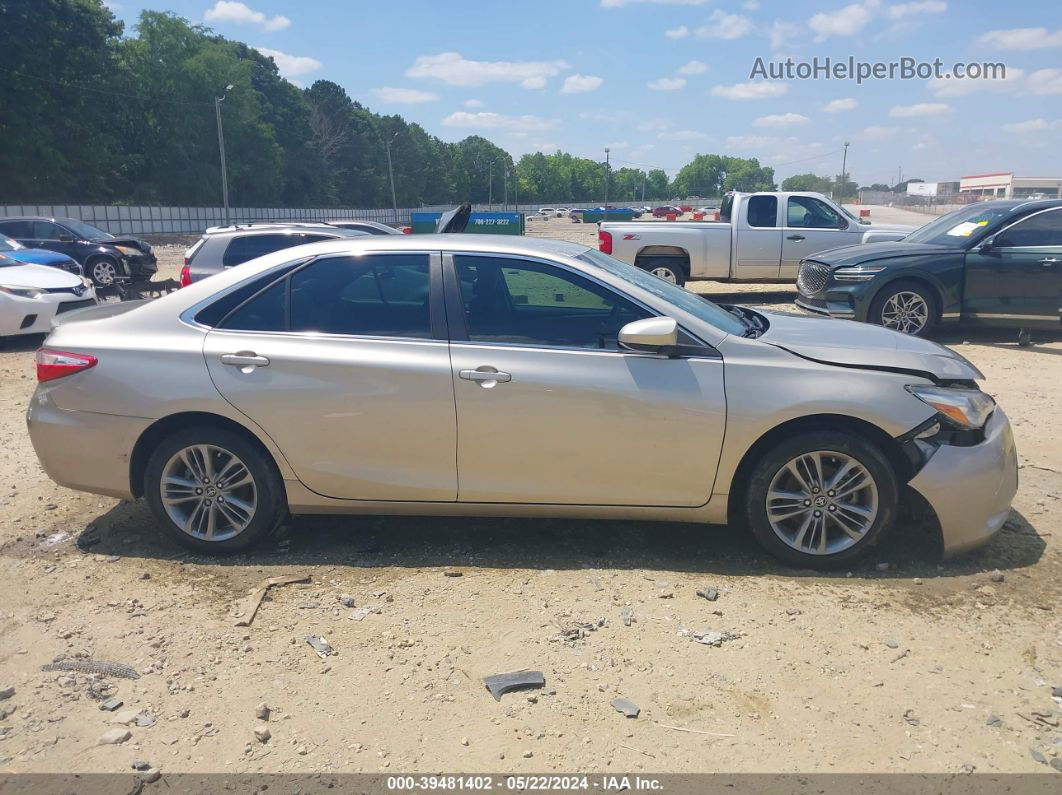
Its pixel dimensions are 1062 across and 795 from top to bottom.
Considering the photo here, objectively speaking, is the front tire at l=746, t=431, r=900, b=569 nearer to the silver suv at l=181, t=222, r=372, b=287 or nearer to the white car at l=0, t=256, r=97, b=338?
the silver suv at l=181, t=222, r=372, b=287

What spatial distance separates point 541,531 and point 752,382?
1.54 meters

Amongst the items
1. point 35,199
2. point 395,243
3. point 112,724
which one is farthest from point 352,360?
point 35,199

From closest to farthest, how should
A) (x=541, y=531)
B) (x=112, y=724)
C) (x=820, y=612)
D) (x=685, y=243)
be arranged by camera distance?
(x=112, y=724) → (x=820, y=612) → (x=541, y=531) → (x=685, y=243)

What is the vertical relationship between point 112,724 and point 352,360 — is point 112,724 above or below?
below

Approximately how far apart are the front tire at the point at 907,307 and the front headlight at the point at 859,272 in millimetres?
251

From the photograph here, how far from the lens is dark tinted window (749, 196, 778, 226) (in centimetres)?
1471

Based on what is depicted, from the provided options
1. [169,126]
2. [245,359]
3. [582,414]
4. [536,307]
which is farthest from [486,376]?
[169,126]

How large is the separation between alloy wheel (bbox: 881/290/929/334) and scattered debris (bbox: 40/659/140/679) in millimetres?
9585

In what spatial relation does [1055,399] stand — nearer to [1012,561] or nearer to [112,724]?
[1012,561]

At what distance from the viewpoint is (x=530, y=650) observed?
3443 millimetres

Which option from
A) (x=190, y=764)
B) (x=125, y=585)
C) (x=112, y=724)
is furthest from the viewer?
(x=125, y=585)

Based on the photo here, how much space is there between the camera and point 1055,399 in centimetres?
755

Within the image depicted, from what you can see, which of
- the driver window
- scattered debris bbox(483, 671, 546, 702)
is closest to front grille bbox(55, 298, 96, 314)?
scattered debris bbox(483, 671, 546, 702)

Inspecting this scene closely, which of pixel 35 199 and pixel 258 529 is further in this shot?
pixel 35 199
